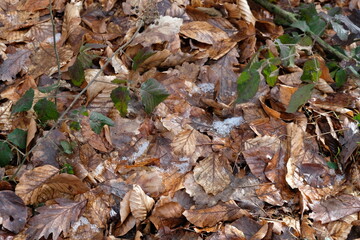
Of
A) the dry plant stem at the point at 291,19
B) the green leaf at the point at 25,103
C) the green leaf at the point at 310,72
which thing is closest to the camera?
the green leaf at the point at 25,103

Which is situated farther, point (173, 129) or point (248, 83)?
point (173, 129)

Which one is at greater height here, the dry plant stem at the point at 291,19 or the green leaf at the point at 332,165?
the dry plant stem at the point at 291,19

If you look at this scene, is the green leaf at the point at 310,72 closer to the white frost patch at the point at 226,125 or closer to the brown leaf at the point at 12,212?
the white frost patch at the point at 226,125

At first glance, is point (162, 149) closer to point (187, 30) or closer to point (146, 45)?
point (146, 45)

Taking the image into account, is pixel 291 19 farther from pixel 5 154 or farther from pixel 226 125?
pixel 5 154

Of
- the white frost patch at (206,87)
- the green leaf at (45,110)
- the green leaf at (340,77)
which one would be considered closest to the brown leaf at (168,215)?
the green leaf at (45,110)

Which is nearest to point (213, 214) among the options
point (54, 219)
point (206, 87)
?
point (54, 219)

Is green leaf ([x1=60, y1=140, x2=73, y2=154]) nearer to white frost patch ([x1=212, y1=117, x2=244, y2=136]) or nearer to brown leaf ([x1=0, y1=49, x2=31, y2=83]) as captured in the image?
brown leaf ([x1=0, y1=49, x2=31, y2=83])
